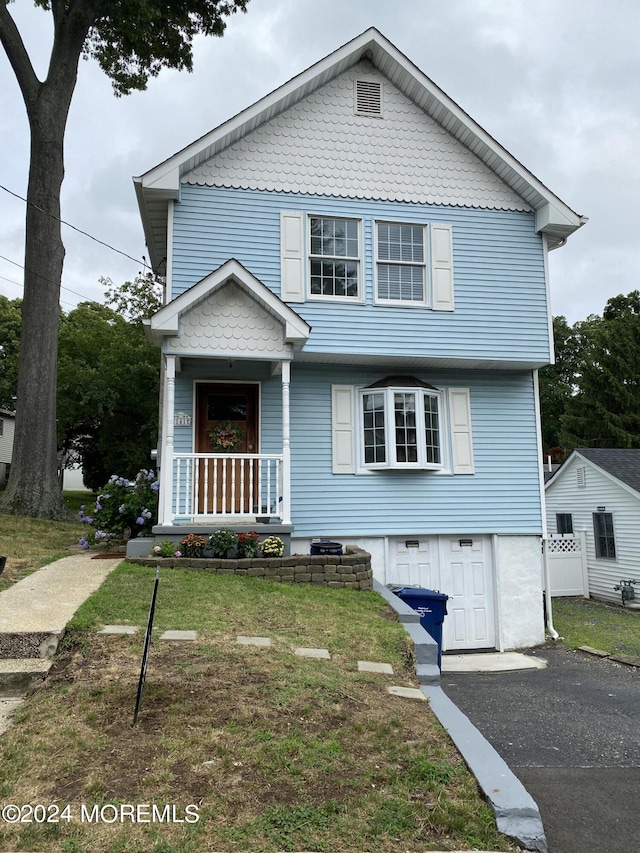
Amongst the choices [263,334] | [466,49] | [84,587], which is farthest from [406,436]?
[466,49]

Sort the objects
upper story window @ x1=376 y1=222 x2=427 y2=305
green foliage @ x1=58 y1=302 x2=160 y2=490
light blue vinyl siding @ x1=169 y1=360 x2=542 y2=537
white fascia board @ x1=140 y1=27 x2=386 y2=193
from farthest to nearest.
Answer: green foliage @ x1=58 y1=302 x2=160 y2=490
upper story window @ x1=376 y1=222 x2=427 y2=305
light blue vinyl siding @ x1=169 y1=360 x2=542 y2=537
white fascia board @ x1=140 y1=27 x2=386 y2=193

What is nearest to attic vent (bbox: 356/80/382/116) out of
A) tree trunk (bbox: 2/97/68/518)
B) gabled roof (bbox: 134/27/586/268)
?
gabled roof (bbox: 134/27/586/268)

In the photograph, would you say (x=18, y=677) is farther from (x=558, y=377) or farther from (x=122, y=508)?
(x=558, y=377)

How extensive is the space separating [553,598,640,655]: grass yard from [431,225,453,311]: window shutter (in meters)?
6.51

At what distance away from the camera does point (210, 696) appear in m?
3.94

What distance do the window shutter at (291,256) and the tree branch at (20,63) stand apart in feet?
27.0

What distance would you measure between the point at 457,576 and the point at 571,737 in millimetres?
5193

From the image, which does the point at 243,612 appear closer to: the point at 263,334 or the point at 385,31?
the point at 263,334

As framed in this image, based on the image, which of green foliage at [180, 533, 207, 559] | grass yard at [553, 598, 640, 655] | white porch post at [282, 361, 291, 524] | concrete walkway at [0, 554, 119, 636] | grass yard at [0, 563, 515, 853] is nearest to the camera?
grass yard at [0, 563, 515, 853]

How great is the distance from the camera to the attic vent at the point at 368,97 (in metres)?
10.8

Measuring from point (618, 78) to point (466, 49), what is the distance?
6205mm

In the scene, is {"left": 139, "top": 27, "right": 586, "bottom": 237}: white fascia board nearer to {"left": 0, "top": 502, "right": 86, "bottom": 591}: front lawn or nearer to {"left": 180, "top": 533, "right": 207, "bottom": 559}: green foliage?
{"left": 180, "top": 533, "right": 207, "bottom": 559}: green foliage

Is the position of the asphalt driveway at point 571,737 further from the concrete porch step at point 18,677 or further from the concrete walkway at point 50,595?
the concrete walkway at point 50,595

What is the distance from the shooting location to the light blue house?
393 inches
